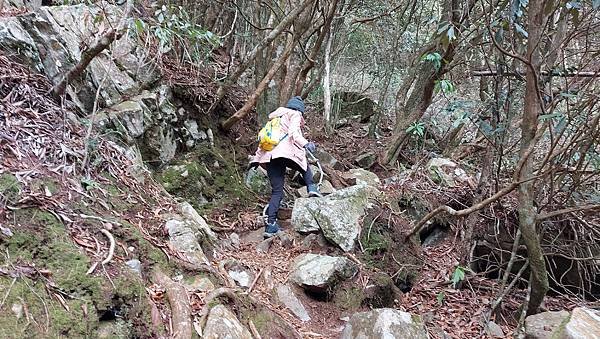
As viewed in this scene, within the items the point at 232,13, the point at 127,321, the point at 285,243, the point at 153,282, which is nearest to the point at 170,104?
the point at 285,243

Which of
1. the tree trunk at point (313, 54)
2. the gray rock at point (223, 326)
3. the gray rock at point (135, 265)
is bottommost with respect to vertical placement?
the gray rock at point (223, 326)

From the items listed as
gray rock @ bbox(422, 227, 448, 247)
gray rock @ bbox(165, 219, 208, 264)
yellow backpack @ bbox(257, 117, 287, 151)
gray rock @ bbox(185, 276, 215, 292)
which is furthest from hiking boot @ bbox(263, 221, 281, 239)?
gray rock @ bbox(422, 227, 448, 247)

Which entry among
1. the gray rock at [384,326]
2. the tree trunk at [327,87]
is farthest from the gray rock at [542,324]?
the tree trunk at [327,87]

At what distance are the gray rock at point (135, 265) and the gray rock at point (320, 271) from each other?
6.52 ft

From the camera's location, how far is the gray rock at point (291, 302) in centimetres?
430

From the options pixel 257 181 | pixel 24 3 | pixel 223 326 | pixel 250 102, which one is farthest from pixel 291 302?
pixel 24 3

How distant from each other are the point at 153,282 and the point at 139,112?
2982mm

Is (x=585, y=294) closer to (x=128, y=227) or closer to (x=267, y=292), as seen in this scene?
(x=267, y=292)

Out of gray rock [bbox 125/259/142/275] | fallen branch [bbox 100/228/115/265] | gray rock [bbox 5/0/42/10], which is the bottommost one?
gray rock [bbox 125/259/142/275]

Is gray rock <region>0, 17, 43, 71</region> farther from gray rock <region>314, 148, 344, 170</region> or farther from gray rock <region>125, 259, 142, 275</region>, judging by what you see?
gray rock <region>314, 148, 344, 170</region>

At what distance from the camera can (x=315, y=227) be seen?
5.51 metres

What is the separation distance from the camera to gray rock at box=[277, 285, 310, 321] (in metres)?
4.30

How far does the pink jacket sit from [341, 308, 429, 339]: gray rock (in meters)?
2.45

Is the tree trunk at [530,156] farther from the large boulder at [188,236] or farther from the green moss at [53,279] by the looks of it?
the green moss at [53,279]
